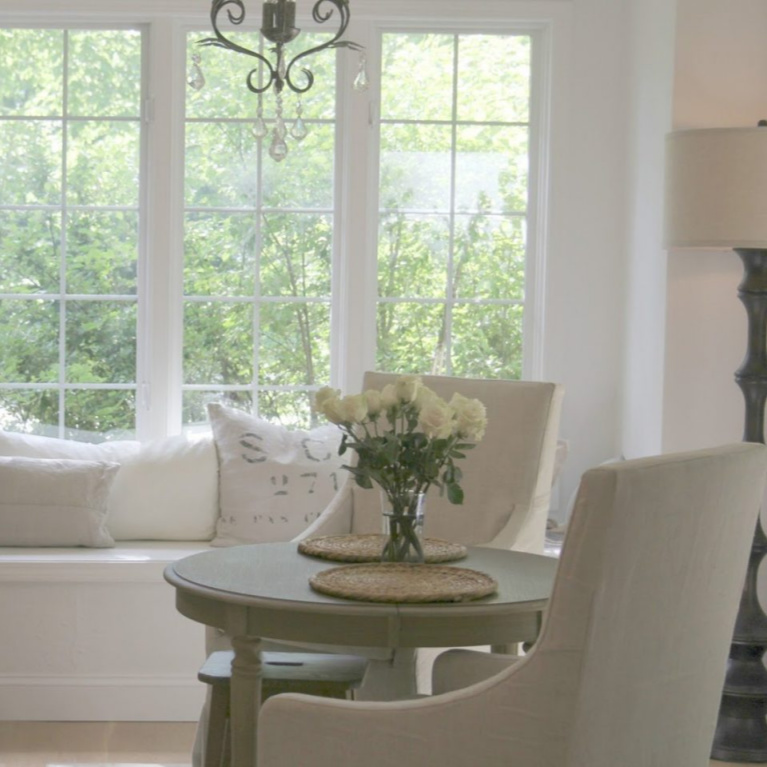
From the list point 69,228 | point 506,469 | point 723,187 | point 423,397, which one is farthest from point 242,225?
point 423,397

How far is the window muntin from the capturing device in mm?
4676

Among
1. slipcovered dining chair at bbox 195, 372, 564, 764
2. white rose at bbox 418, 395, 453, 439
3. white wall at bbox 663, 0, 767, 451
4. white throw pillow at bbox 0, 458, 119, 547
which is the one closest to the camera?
white rose at bbox 418, 395, 453, 439

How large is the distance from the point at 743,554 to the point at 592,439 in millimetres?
2461

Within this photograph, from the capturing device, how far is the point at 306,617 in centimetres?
233

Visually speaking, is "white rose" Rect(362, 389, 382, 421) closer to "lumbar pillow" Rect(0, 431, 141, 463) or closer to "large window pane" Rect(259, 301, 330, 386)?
"lumbar pillow" Rect(0, 431, 141, 463)

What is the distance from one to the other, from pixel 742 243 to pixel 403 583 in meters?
1.55

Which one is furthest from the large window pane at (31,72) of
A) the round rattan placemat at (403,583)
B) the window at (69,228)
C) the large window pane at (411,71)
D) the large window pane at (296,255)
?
the round rattan placemat at (403,583)

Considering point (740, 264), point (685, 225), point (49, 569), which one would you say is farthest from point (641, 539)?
point (49, 569)

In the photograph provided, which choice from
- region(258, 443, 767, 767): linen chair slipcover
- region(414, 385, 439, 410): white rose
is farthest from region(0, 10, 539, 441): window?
region(258, 443, 767, 767): linen chair slipcover

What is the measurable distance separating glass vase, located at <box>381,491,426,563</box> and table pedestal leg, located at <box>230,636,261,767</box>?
434 millimetres

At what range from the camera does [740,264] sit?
3922mm

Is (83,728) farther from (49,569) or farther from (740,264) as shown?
(740,264)

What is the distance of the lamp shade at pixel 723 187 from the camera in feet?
11.3

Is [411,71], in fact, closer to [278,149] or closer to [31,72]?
[31,72]
